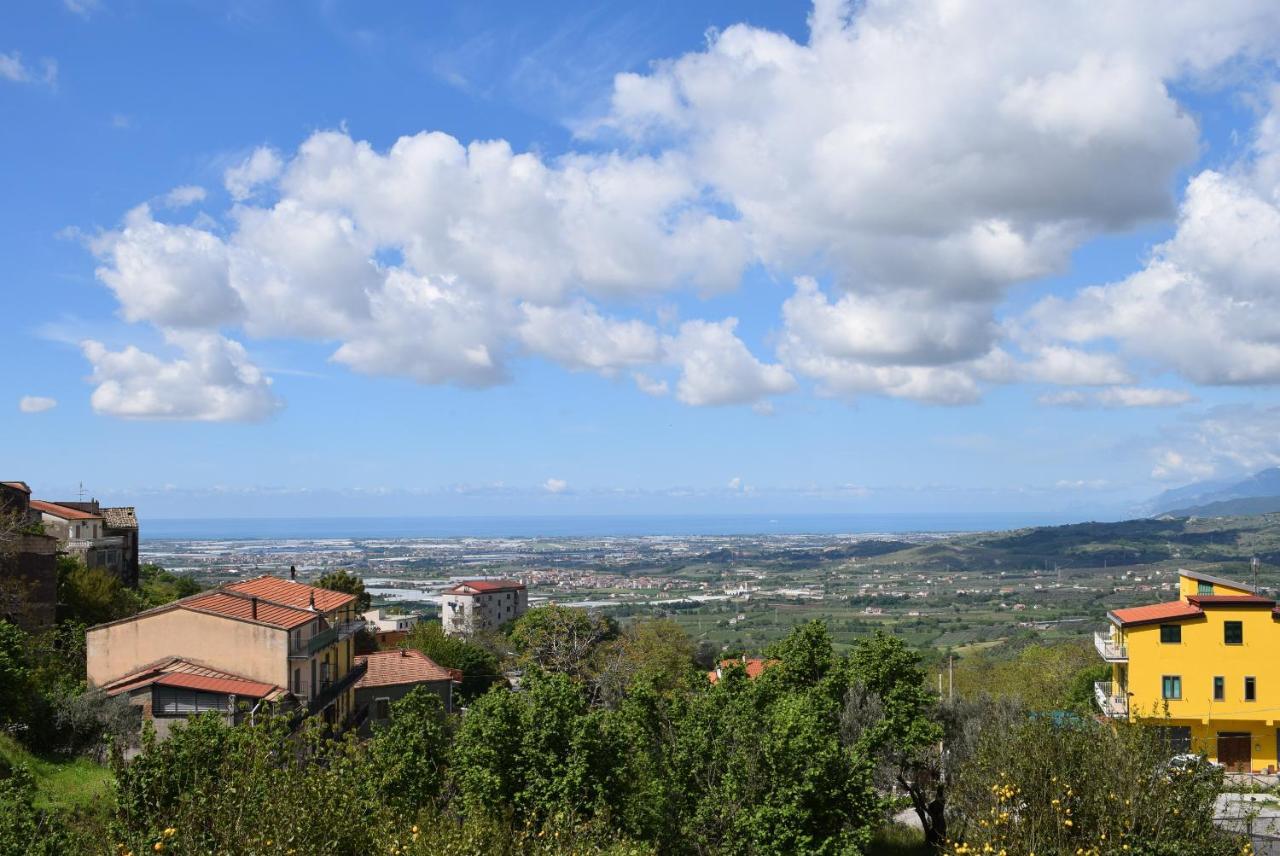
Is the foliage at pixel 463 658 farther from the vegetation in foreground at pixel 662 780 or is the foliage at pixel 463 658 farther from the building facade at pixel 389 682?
the vegetation in foreground at pixel 662 780

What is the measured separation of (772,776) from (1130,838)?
297 inches

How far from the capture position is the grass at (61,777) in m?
23.1

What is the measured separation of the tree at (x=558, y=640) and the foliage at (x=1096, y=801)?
135 feet

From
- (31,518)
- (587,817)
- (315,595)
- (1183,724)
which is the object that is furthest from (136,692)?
(1183,724)

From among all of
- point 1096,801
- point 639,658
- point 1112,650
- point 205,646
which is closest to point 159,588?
point 639,658

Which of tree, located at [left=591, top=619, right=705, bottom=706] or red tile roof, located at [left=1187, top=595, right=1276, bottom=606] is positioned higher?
red tile roof, located at [left=1187, top=595, right=1276, bottom=606]

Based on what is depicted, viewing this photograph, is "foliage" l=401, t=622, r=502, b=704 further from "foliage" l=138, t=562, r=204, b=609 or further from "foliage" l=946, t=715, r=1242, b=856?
"foliage" l=946, t=715, r=1242, b=856

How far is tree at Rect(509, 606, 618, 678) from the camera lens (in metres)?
61.4

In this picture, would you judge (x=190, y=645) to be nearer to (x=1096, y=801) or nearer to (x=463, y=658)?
(x=1096, y=801)

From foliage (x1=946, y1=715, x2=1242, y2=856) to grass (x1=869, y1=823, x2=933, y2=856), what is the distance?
12217 mm

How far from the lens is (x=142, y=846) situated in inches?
488

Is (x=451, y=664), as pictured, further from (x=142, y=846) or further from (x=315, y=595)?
(x=142, y=846)

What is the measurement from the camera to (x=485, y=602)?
125 meters

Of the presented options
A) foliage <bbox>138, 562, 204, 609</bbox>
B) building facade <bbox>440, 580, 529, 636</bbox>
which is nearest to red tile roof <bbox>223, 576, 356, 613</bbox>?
foliage <bbox>138, 562, 204, 609</bbox>
